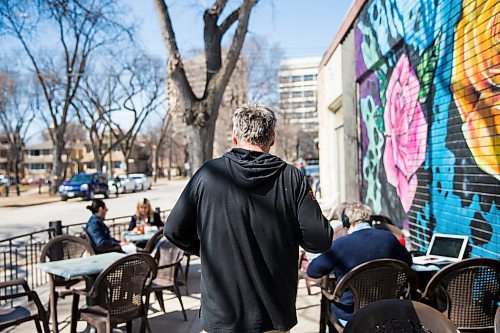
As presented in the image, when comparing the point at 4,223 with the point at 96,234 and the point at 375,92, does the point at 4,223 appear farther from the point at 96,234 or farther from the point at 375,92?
the point at 375,92

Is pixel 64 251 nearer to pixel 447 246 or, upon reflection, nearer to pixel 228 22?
pixel 447 246

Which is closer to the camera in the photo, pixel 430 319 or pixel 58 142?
pixel 430 319

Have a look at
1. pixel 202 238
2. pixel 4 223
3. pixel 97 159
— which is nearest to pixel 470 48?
pixel 202 238

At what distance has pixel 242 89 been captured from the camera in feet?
102

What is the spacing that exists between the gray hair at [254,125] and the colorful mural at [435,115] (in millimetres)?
2986

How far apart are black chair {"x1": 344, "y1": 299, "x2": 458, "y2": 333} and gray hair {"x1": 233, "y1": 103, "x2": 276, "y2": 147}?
932mm

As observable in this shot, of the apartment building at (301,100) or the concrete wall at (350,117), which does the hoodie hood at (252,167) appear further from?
the apartment building at (301,100)

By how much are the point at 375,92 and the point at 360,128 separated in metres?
1.70

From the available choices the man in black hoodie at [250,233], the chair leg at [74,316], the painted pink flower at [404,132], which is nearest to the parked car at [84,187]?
the painted pink flower at [404,132]

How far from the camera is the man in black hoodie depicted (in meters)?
2.08

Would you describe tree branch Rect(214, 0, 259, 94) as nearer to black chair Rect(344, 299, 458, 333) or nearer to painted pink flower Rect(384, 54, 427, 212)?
painted pink flower Rect(384, 54, 427, 212)

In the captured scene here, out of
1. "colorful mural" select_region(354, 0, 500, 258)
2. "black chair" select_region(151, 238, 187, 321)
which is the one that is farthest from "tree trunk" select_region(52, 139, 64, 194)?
"black chair" select_region(151, 238, 187, 321)

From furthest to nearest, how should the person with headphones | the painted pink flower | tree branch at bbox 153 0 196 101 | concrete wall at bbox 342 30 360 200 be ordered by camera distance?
concrete wall at bbox 342 30 360 200, tree branch at bbox 153 0 196 101, the painted pink flower, the person with headphones

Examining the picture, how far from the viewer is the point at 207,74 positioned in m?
9.05
